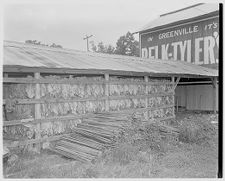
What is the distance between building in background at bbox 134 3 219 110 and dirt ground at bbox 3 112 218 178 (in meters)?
10.4

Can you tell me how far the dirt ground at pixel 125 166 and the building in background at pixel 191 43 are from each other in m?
10.4

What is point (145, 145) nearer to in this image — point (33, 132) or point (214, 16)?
point (33, 132)

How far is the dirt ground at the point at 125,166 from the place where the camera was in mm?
6352

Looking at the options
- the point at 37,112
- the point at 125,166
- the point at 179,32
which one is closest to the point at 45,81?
the point at 37,112

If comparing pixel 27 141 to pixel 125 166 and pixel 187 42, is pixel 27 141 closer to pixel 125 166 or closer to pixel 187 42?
pixel 125 166

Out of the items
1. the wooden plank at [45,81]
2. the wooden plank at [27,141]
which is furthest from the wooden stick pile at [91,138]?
the wooden plank at [45,81]

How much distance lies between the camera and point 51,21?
40.1m

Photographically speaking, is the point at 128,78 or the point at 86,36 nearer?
the point at 128,78

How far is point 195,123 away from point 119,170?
4944 millimetres

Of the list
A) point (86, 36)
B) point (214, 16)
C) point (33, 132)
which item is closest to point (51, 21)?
point (86, 36)

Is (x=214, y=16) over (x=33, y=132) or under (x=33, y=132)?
over

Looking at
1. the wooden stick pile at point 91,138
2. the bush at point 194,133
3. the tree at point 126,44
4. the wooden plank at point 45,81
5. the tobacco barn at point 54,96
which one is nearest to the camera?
the wooden stick pile at point 91,138

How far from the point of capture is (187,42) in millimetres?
19641

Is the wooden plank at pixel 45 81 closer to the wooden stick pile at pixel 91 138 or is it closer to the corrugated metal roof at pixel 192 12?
the wooden stick pile at pixel 91 138
